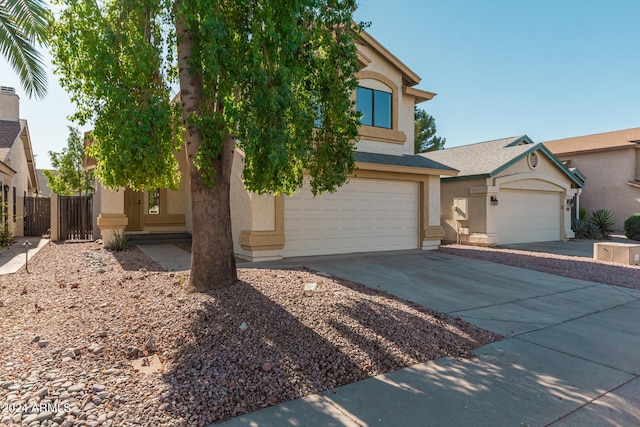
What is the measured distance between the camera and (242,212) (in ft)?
35.1

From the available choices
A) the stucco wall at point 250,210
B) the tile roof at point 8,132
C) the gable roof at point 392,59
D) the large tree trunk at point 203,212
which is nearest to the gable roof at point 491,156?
the gable roof at point 392,59

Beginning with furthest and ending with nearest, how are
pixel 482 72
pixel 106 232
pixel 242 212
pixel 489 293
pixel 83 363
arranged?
pixel 482 72, pixel 106 232, pixel 242 212, pixel 489 293, pixel 83 363

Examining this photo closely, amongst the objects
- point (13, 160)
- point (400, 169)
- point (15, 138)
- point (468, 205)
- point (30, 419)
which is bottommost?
point (30, 419)

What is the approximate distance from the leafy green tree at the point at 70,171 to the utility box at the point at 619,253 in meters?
27.7

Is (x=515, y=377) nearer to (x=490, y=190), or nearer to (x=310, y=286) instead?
(x=310, y=286)

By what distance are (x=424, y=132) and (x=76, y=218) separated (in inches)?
1019

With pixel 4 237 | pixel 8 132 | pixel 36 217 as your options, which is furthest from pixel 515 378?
pixel 8 132

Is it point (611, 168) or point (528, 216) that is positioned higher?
point (611, 168)

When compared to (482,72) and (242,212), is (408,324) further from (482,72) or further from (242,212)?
(482,72)

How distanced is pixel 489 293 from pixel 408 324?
3.38 metres

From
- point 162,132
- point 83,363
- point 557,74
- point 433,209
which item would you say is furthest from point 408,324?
point 557,74

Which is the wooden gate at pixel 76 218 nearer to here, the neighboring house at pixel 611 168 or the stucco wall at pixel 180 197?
the stucco wall at pixel 180 197

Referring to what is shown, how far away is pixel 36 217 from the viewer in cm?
1752

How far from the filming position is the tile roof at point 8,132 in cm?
1768
